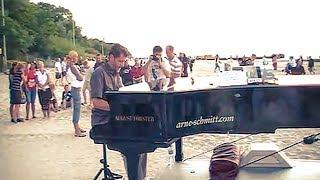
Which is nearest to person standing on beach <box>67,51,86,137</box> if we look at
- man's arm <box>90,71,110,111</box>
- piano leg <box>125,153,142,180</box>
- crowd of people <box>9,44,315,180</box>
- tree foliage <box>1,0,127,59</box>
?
crowd of people <box>9,44,315,180</box>

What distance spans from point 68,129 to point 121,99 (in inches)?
272

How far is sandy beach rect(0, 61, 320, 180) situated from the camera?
7125 millimetres

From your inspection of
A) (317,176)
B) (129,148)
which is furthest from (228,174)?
(317,176)

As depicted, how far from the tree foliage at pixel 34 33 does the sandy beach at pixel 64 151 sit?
132 ft

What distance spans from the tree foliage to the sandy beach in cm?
4020

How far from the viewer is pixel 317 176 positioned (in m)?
4.98

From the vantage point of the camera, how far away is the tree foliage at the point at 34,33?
60750mm

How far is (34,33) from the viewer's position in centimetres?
7575

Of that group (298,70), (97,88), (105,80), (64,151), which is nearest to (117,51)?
(105,80)

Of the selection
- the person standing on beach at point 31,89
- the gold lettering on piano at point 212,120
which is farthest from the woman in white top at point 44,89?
the gold lettering on piano at point 212,120

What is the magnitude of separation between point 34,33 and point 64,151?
70.1 meters

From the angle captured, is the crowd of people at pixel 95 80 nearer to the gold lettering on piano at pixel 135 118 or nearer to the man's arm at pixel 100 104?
the man's arm at pixel 100 104

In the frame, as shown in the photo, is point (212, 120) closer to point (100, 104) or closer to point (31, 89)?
point (100, 104)

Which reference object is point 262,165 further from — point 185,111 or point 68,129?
point 68,129
